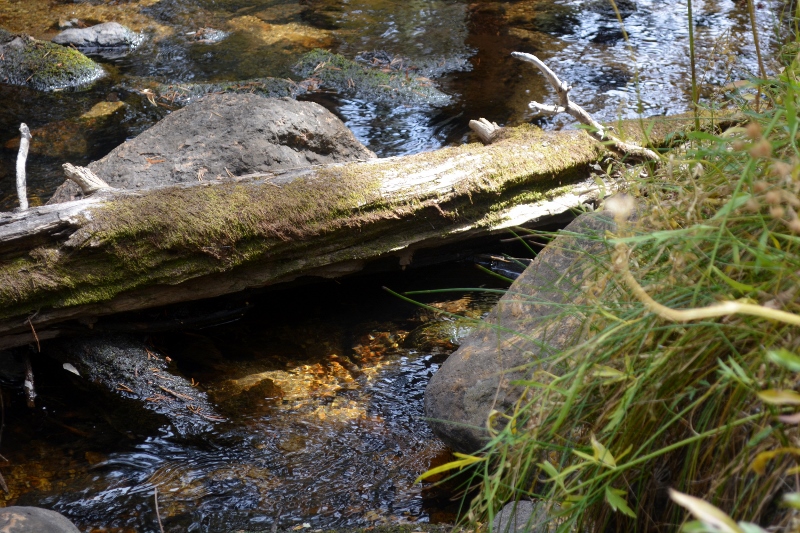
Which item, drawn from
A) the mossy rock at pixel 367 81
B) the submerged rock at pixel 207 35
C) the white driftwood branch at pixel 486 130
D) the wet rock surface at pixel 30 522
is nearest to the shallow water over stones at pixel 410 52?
the submerged rock at pixel 207 35

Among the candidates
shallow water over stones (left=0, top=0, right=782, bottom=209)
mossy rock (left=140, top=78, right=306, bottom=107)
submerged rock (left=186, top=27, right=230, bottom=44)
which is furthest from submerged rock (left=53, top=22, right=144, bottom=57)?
mossy rock (left=140, top=78, right=306, bottom=107)

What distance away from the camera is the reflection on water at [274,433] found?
3.23m

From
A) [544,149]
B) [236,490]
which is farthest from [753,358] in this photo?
[544,149]

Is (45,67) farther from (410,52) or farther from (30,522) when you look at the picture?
(30,522)

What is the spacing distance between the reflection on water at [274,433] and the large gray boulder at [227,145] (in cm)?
120

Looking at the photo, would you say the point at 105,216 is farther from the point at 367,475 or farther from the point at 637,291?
the point at 637,291

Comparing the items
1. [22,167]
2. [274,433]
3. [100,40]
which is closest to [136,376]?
[274,433]

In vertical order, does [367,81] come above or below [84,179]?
below

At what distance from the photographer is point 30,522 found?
2.52 m

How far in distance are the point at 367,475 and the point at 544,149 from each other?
2745mm

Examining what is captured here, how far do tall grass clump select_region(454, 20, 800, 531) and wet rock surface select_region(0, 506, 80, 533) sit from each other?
6.33 ft

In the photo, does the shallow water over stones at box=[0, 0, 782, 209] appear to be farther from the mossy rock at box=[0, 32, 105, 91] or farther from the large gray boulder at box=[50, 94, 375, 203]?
the large gray boulder at box=[50, 94, 375, 203]

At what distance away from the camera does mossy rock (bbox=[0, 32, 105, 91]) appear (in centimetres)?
859

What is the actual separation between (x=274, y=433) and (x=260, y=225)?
128cm
